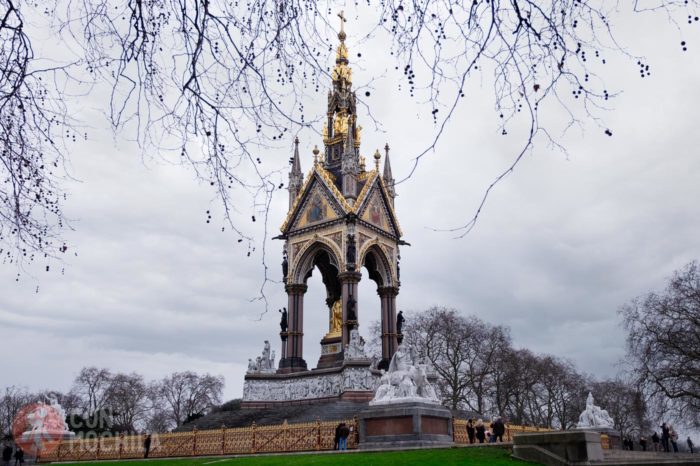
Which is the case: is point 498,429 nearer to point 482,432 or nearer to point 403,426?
point 482,432

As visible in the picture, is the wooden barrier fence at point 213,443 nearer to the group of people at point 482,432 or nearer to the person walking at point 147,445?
the person walking at point 147,445

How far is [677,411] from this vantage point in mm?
29984

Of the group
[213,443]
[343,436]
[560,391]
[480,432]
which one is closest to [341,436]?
[343,436]

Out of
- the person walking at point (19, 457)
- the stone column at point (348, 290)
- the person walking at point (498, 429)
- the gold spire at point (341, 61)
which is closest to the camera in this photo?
the gold spire at point (341, 61)

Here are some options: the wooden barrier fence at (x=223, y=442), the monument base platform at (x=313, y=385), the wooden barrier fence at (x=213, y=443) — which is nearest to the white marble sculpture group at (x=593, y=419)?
the wooden barrier fence at (x=223, y=442)

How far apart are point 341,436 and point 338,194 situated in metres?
15.2

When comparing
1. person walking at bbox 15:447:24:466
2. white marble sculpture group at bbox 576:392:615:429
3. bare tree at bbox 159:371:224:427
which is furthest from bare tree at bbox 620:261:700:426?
bare tree at bbox 159:371:224:427

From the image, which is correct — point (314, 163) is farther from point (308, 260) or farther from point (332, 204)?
point (308, 260)

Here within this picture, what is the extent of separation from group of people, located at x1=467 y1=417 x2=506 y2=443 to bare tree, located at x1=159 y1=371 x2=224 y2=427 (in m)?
52.7

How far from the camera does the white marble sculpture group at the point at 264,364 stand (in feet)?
94.1

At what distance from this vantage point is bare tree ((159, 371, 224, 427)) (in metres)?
68.1

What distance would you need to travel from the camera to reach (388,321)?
100 feet

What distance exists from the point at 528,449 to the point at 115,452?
50.1 feet

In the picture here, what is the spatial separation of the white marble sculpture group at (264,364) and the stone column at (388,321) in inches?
191
